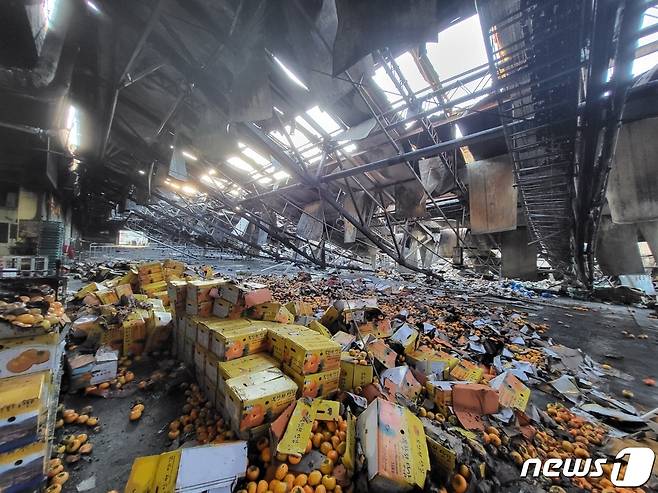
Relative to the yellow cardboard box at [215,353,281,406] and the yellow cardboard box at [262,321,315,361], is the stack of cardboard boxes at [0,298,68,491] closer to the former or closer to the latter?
the yellow cardboard box at [215,353,281,406]

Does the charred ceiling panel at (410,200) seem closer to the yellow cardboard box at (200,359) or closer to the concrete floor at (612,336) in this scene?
the concrete floor at (612,336)

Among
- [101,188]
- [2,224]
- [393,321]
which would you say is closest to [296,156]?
[393,321]

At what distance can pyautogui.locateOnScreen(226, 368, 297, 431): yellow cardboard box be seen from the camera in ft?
5.88

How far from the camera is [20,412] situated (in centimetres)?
135

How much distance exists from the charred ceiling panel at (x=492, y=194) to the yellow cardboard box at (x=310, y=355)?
198 inches

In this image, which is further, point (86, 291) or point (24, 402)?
point (86, 291)

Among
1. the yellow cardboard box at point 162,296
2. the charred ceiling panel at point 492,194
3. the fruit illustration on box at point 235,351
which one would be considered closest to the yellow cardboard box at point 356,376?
the fruit illustration on box at point 235,351

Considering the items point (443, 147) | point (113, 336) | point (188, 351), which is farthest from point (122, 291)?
point (443, 147)

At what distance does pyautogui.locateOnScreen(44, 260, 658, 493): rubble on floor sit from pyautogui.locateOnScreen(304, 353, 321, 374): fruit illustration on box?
0.07 ft

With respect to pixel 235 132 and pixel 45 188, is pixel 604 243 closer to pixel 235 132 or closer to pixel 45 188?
pixel 235 132

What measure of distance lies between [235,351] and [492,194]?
5995mm

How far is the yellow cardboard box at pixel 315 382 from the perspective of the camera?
2.17m

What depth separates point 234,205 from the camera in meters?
8.55

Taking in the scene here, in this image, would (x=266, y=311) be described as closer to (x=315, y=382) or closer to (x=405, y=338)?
(x=315, y=382)
